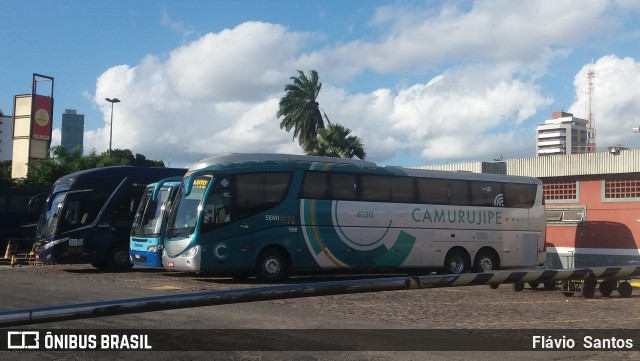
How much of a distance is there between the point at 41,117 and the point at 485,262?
4343cm

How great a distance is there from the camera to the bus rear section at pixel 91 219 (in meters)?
23.1

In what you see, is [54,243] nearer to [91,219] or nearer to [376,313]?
[91,219]

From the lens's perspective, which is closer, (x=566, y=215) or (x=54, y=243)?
(x=54, y=243)

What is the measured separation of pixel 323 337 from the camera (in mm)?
9469

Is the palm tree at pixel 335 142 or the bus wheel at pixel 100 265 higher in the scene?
the palm tree at pixel 335 142

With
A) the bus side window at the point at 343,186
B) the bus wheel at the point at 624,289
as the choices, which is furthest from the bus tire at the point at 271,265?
the bus wheel at the point at 624,289

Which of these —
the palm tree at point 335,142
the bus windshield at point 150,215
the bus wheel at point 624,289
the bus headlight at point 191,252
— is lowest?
the bus wheel at point 624,289

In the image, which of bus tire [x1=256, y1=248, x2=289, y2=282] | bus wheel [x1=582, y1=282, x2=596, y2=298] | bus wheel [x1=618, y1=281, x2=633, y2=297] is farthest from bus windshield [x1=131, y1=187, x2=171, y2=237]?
bus wheel [x1=618, y1=281, x2=633, y2=297]

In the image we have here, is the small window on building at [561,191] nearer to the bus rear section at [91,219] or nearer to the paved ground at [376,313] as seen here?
the paved ground at [376,313]

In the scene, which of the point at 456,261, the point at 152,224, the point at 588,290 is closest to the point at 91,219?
the point at 152,224

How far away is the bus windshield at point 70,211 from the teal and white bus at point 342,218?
5.08 m

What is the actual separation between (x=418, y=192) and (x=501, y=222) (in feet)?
11.6

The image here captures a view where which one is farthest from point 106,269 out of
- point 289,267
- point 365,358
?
point 365,358

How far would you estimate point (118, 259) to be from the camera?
2389 cm
